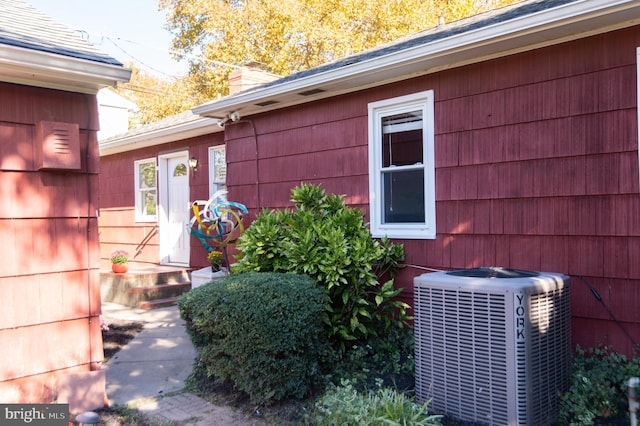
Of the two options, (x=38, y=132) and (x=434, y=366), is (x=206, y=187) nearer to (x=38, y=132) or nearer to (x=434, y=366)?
(x=38, y=132)

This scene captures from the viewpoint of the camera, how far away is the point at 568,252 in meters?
4.18

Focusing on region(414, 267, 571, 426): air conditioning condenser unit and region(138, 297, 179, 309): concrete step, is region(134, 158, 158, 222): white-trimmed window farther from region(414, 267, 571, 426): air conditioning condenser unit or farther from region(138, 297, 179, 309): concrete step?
region(414, 267, 571, 426): air conditioning condenser unit

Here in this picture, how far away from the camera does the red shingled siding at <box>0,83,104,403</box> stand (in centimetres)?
386

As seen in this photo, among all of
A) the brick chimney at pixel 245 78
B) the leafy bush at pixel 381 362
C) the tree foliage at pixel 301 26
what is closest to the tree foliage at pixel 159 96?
the tree foliage at pixel 301 26

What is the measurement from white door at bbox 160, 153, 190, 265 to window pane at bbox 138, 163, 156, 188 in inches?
18.4

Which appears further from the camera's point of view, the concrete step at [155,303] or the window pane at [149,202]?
the window pane at [149,202]

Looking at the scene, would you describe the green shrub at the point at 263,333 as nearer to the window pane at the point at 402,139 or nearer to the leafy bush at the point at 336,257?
the leafy bush at the point at 336,257

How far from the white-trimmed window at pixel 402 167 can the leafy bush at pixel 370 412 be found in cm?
203

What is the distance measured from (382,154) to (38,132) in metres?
3.24

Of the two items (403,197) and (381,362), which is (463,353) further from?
(403,197)

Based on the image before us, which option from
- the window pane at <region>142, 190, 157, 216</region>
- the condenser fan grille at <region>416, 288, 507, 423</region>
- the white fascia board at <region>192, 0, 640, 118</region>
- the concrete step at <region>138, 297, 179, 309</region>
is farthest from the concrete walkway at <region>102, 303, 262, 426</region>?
the window pane at <region>142, 190, 157, 216</region>

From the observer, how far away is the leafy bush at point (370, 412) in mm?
3236

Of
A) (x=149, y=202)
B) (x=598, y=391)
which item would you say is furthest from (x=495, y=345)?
(x=149, y=202)

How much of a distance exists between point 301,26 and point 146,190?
8931 millimetres
